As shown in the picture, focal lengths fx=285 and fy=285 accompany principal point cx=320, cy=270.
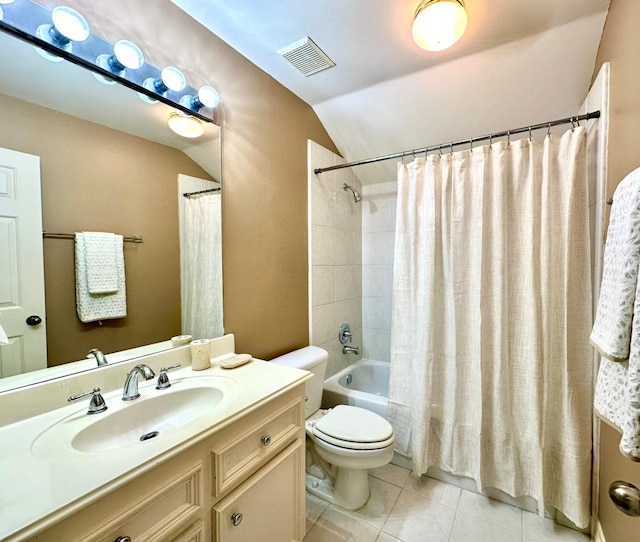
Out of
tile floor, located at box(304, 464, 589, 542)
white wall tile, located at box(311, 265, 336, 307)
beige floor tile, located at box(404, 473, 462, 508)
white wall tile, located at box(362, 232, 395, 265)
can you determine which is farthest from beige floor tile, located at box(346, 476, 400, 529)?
white wall tile, located at box(362, 232, 395, 265)

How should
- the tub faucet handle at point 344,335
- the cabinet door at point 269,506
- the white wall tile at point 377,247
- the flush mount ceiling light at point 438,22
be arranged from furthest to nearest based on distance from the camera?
the white wall tile at point 377,247 → the tub faucet handle at point 344,335 → the flush mount ceiling light at point 438,22 → the cabinet door at point 269,506

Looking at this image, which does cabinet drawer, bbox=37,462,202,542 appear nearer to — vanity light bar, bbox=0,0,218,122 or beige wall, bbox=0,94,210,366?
beige wall, bbox=0,94,210,366

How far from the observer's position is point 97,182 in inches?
40.0

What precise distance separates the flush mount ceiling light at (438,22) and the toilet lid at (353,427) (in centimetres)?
182

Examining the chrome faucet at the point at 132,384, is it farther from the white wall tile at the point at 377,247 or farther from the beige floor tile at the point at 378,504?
the white wall tile at the point at 377,247

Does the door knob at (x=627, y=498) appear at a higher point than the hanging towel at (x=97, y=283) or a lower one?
lower

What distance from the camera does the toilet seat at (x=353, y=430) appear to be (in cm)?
138

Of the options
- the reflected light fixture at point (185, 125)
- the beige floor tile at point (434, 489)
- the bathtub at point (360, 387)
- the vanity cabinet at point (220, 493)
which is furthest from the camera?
the bathtub at point (360, 387)

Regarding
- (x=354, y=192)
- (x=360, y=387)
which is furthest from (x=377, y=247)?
(x=360, y=387)

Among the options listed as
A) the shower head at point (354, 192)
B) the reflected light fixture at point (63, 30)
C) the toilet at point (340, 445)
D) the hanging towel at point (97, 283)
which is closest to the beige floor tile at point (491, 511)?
the toilet at point (340, 445)

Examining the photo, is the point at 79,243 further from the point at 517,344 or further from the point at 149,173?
the point at 517,344

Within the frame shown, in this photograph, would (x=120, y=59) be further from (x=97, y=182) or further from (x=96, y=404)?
(x=96, y=404)

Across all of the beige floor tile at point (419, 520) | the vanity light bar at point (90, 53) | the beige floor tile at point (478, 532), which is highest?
the vanity light bar at point (90, 53)

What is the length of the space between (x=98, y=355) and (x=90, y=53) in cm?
108
